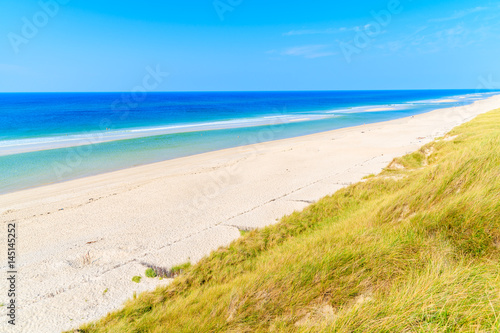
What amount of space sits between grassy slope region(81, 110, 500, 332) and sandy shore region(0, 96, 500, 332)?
2.75 feet

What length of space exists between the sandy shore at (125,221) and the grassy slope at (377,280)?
839 millimetres

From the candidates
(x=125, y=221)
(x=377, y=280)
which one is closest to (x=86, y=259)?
(x=125, y=221)

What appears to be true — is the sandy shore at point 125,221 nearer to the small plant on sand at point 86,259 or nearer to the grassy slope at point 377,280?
the small plant on sand at point 86,259

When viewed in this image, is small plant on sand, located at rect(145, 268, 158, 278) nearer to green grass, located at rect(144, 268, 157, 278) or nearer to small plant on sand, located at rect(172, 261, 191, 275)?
green grass, located at rect(144, 268, 157, 278)

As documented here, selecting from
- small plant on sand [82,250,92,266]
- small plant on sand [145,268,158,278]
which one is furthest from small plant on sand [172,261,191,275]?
small plant on sand [82,250,92,266]

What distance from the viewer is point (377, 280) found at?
3221 millimetres

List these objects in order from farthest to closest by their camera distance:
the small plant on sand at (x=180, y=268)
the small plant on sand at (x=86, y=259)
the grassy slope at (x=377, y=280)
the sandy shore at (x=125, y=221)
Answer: the small plant on sand at (x=86, y=259) < the small plant on sand at (x=180, y=268) < the sandy shore at (x=125, y=221) < the grassy slope at (x=377, y=280)

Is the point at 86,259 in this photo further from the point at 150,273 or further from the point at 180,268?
the point at 180,268

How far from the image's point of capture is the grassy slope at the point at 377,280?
2.43m

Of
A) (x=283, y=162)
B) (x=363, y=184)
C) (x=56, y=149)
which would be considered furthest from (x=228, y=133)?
(x=363, y=184)

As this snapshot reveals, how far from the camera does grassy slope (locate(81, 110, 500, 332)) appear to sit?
95.7 inches

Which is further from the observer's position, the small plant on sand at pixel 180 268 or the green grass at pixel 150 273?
the small plant on sand at pixel 180 268

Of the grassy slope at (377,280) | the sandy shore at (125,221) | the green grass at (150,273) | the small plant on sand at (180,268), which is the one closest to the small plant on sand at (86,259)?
the sandy shore at (125,221)

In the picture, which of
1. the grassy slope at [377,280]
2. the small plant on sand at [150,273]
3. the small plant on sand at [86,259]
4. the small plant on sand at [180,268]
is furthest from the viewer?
the small plant on sand at [86,259]
